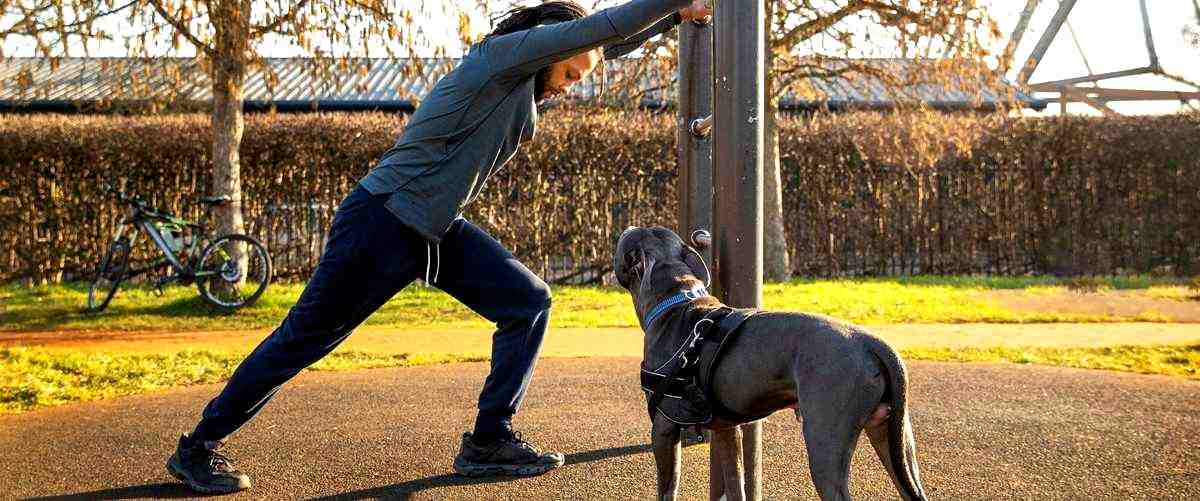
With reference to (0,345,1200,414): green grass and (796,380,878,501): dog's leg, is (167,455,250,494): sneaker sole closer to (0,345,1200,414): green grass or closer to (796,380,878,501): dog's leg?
(0,345,1200,414): green grass

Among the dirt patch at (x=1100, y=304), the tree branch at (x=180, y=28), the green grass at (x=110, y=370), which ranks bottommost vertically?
the dirt patch at (x=1100, y=304)

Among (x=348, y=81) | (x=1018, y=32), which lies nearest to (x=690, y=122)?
(x=348, y=81)

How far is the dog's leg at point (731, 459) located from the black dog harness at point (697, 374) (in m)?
0.29

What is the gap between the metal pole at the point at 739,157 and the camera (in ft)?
10.5

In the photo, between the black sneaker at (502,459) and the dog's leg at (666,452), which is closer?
the dog's leg at (666,452)

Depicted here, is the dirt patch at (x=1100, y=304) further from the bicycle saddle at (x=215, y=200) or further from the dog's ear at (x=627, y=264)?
the bicycle saddle at (x=215, y=200)

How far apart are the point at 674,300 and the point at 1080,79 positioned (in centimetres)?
1771

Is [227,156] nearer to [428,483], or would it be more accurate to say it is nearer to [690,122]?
[690,122]

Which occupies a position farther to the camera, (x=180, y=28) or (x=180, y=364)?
(x=180, y=28)

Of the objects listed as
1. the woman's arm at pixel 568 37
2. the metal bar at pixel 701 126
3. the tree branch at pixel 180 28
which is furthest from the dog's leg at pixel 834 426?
the tree branch at pixel 180 28

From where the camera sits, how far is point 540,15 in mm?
3445

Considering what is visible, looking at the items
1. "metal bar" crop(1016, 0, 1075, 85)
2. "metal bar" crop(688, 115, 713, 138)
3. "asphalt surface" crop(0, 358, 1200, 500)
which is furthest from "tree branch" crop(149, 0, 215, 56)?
"metal bar" crop(1016, 0, 1075, 85)

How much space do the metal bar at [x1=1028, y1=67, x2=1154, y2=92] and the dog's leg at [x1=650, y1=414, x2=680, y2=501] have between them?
1641cm

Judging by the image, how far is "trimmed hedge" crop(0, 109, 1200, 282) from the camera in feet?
40.1
